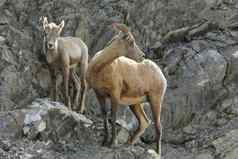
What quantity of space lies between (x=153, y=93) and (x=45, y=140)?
2761 mm

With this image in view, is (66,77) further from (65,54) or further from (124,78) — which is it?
(124,78)

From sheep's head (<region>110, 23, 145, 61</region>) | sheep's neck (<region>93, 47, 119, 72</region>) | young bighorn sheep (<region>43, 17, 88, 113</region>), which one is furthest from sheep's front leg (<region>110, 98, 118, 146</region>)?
young bighorn sheep (<region>43, 17, 88, 113</region>)

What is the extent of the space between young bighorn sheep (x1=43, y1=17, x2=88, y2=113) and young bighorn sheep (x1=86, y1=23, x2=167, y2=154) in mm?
3105

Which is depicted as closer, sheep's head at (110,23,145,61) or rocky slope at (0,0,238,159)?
sheep's head at (110,23,145,61)

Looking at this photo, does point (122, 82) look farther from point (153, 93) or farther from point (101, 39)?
point (101, 39)

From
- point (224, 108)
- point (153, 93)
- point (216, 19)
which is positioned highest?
point (216, 19)

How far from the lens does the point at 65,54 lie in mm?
14836

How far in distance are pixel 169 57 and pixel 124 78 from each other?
→ 631 centimetres

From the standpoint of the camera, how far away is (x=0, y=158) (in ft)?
34.1

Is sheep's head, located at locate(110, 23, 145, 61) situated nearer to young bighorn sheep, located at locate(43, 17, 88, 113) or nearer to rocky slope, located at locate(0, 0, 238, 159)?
rocky slope, located at locate(0, 0, 238, 159)

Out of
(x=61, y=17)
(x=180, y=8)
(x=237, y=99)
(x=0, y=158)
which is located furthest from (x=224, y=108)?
(x=0, y=158)

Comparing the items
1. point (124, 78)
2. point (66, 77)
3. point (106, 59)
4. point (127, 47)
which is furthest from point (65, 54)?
point (127, 47)

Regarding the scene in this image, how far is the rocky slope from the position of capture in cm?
1559

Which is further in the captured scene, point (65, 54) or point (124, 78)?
point (65, 54)
